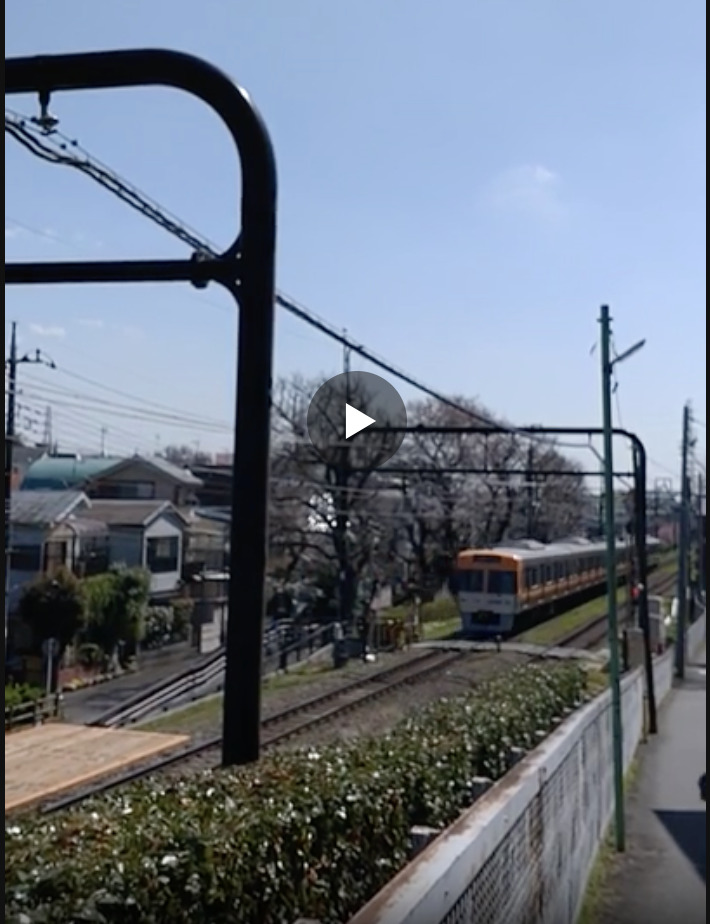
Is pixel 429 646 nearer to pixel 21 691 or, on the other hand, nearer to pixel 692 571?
pixel 21 691

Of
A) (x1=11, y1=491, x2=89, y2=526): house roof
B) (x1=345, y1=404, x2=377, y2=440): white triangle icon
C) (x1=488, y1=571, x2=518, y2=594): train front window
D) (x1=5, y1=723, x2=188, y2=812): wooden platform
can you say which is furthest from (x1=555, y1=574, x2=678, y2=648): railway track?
(x1=345, y1=404, x2=377, y2=440): white triangle icon

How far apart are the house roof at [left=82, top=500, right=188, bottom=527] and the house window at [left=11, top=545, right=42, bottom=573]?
2.42 metres

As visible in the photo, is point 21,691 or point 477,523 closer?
point 21,691

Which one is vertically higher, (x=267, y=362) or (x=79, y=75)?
(x=79, y=75)

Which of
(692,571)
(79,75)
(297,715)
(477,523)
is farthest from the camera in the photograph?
(692,571)

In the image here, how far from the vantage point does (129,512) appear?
85.8ft

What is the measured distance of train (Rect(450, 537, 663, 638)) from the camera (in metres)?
22.8

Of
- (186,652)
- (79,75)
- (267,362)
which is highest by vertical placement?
(79,75)

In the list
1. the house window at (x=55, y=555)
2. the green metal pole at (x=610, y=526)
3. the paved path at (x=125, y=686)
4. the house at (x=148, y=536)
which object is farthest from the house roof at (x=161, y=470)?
the green metal pole at (x=610, y=526)

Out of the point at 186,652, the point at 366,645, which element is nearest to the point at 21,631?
the point at 186,652

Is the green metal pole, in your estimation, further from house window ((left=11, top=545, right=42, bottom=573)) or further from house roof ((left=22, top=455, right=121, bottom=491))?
house roof ((left=22, top=455, right=121, bottom=491))

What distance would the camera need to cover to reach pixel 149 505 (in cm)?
2620

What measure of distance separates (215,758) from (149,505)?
15523mm

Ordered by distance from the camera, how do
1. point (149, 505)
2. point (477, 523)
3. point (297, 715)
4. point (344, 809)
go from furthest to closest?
point (149, 505)
point (477, 523)
point (297, 715)
point (344, 809)
